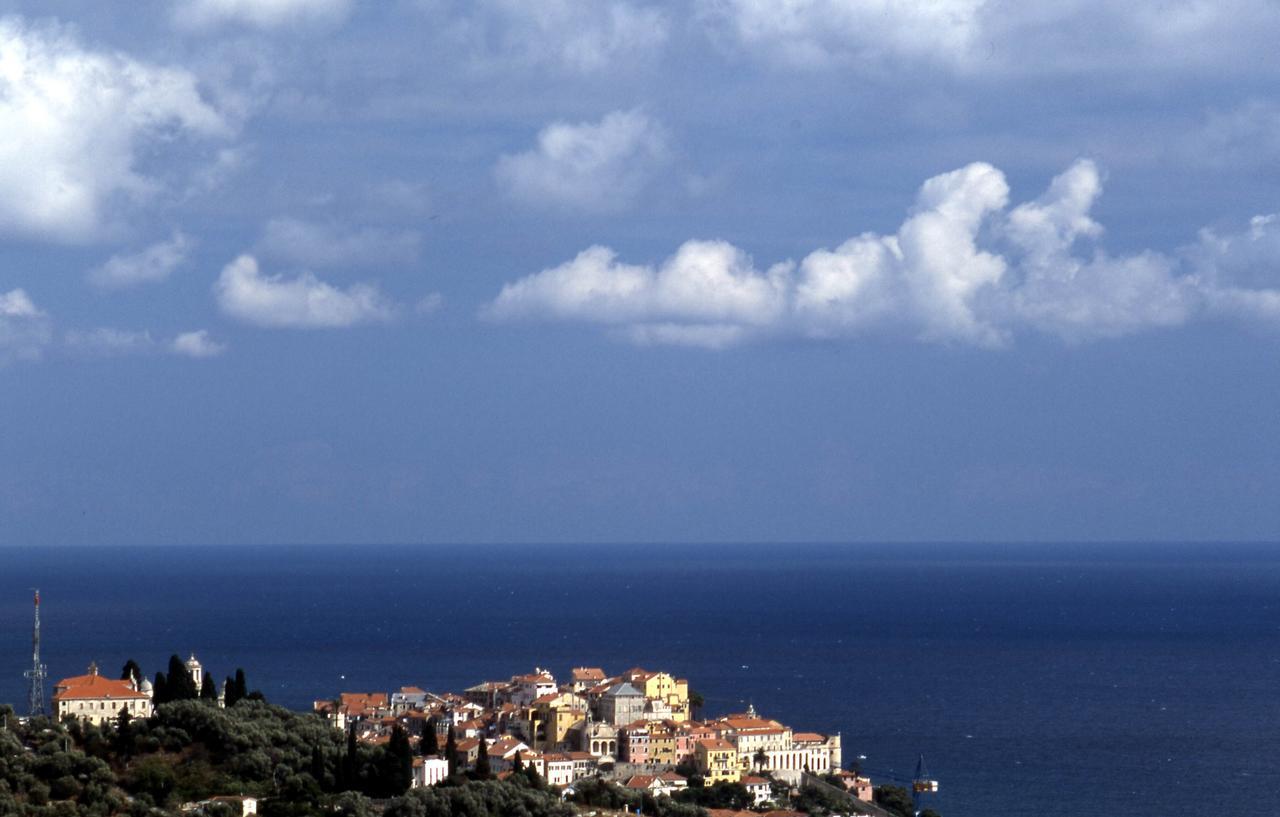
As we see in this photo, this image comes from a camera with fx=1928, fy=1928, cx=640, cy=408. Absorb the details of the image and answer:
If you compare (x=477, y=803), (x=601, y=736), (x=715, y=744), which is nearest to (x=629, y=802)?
(x=477, y=803)

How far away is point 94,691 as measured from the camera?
2512 inches

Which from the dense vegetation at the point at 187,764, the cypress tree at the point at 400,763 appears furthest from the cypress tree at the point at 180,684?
the cypress tree at the point at 400,763

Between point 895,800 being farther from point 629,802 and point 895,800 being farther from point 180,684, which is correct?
point 180,684

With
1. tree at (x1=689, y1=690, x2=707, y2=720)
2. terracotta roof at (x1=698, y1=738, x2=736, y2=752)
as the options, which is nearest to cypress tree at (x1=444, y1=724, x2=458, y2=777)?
terracotta roof at (x1=698, y1=738, x2=736, y2=752)

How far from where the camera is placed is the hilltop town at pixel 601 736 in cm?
6794

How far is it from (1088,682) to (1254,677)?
1252cm

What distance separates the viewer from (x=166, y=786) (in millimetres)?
54438

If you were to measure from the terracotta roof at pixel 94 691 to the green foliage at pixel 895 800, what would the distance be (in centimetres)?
2653

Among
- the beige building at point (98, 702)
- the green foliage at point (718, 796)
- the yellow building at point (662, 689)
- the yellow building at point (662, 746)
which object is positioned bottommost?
the green foliage at point (718, 796)

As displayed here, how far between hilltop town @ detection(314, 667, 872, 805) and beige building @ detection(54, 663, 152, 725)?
782cm

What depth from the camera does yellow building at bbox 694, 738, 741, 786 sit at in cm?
7000

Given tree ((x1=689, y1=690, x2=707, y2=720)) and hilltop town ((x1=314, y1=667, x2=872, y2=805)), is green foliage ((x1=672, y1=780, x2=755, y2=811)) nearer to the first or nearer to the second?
hilltop town ((x1=314, y1=667, x2=872, y2=805))

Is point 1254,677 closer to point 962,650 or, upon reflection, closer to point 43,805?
point 962,650

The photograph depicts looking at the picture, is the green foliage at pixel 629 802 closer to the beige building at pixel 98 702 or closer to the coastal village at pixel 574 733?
the coastal village at pixel 574 733
